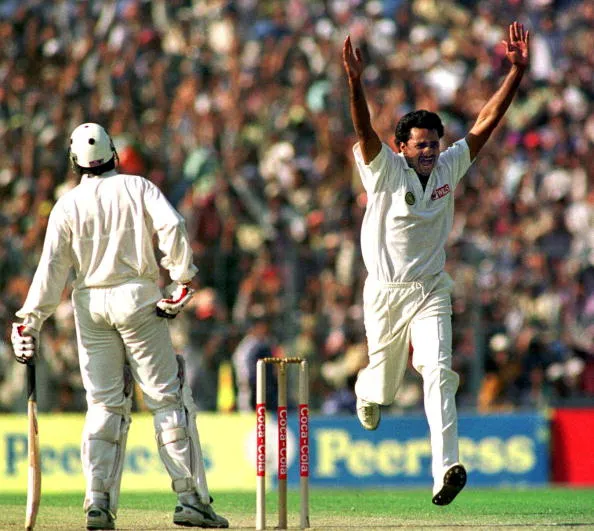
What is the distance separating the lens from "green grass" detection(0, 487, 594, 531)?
9109mm

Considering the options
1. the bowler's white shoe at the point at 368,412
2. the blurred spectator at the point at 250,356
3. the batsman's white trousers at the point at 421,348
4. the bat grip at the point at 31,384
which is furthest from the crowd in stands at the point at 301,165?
the bat grip at the point at 31,384

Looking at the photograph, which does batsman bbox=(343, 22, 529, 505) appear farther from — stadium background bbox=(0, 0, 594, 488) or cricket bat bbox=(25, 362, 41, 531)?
stadium background bbox=(0, 0, 594, 488)

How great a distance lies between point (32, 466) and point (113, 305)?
1.14m

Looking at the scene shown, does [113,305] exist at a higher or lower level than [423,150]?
lower

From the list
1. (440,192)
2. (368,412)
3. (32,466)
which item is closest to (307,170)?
(368,412)

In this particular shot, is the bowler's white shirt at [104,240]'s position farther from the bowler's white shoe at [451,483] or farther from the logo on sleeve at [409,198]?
the bowler's white shoe at [451,483]

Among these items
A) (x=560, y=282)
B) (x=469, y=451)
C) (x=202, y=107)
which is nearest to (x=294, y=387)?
(x=469, y=451)

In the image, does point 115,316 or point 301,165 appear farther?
point 301,165

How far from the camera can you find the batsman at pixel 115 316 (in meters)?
8.89

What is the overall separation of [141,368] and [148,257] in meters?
0.70

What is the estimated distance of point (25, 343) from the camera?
8.98m

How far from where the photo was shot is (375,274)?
9.38m

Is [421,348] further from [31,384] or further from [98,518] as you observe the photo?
[31,384]

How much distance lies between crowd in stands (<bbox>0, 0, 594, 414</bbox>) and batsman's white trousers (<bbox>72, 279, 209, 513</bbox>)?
22.4ft
